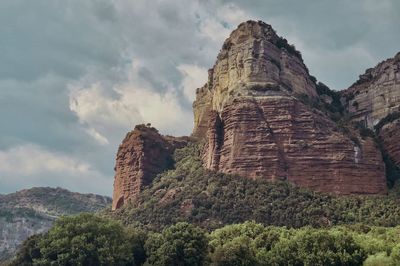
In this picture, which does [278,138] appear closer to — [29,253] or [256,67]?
[256,67]

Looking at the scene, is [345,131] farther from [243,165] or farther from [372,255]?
[372,255]

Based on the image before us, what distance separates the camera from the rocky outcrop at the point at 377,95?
480ft

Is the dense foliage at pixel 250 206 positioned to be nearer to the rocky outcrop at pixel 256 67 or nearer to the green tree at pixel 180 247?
the rocky outcrop at pixel 256 67

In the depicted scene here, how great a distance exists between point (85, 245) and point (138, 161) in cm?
6193

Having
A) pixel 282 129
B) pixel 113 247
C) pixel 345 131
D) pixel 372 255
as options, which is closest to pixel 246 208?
pixel 282 129

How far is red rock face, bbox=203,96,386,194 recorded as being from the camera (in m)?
120

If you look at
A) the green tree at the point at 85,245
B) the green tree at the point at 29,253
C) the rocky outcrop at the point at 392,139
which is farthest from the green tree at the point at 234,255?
the rocky outcrop at the point at 392,139

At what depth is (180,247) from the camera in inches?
3061

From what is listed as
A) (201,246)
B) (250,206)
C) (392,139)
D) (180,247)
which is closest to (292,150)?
(250,206)

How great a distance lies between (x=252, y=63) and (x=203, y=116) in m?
29.3

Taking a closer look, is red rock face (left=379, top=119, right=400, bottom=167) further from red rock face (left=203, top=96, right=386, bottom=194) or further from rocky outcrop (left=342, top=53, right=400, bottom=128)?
red rock face (left=203, top=96, right=386, bottom=194)

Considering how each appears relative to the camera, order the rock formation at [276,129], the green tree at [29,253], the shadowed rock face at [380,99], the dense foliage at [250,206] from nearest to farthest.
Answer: the green tree at [29,253]
the dense foliage at [250,206]
the rock formation at [276,129]
the shadowed rock face at [380,99]

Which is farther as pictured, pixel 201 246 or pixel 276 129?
pixel 276 129

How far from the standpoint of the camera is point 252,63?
13400 centimetres
